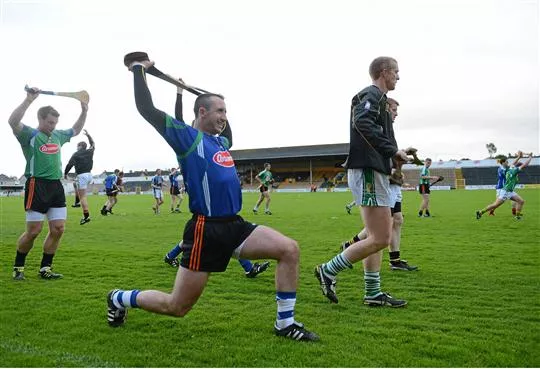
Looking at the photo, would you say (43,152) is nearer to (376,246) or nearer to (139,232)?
(376,246)

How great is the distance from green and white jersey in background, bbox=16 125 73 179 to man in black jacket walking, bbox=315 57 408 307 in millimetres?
4058

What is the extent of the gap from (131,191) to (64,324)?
73118mm

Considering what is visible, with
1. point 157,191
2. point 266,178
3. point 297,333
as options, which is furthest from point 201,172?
point 157,191

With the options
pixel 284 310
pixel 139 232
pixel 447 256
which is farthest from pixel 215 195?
pixel 139 232

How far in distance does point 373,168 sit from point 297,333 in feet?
6.15

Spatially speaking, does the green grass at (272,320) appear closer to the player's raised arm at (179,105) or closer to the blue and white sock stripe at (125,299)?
the blue and white sock stripe at (125,299)

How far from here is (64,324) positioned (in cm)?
449

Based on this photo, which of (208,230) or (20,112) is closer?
(208,230)

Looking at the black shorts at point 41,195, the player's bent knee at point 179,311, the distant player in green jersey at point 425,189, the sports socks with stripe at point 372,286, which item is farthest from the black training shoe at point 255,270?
the distant player in green jersey at point 425,189

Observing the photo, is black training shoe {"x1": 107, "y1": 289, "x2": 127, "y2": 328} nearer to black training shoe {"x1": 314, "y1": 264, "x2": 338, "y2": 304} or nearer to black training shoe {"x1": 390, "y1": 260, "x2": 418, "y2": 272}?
black training shoe {"x1": 314, "y1": 264, "x2": 338, "y2": 304}

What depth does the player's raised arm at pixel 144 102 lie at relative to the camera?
12.9 ft

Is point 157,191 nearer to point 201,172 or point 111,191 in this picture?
point 111,191

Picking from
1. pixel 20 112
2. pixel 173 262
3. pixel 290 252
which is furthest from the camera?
pixel 173 262

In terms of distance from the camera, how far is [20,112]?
6344mm
